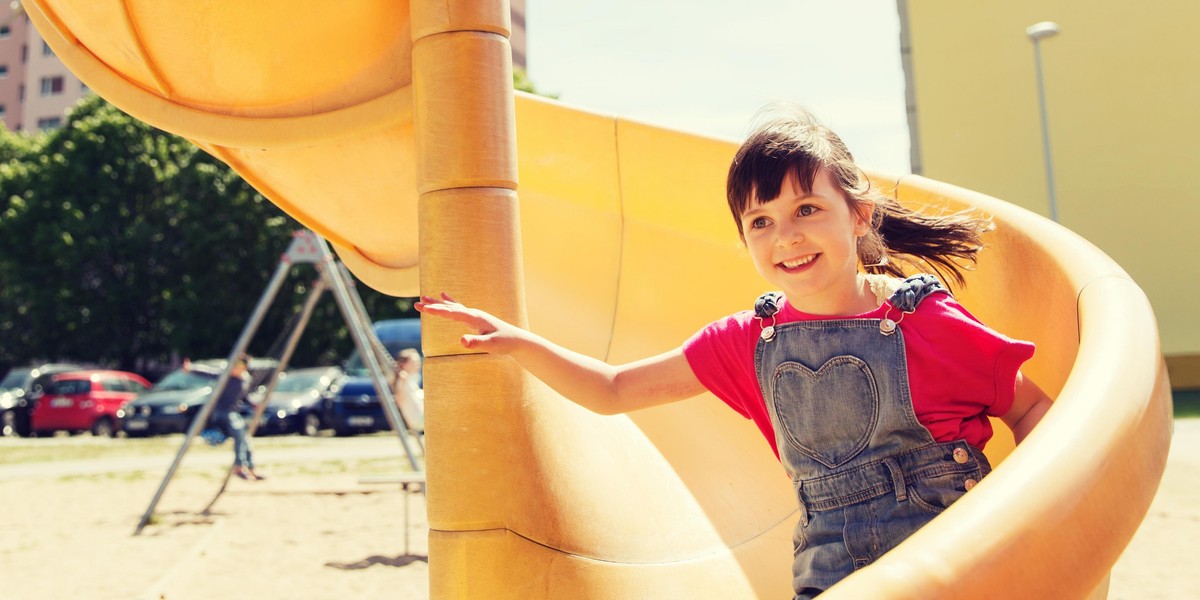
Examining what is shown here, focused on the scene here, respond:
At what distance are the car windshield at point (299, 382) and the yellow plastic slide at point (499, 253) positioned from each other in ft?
54.2

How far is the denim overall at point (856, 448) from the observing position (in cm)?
182

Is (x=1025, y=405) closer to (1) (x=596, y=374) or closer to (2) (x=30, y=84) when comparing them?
(1) (x=596, y=374)

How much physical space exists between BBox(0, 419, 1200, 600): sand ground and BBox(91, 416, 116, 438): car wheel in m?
8.53

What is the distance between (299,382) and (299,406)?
3.03 feet

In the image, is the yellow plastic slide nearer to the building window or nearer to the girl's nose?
the girl's nose

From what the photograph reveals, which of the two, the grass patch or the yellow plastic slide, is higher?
the yellow plastic slide

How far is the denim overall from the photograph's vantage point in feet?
5.97

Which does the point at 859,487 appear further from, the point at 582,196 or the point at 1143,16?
the point at 1143,16

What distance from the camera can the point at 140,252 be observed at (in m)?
30.5

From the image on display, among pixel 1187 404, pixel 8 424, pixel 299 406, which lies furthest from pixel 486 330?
pixel 8 424

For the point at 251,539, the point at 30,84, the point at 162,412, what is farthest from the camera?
the point at 30,84

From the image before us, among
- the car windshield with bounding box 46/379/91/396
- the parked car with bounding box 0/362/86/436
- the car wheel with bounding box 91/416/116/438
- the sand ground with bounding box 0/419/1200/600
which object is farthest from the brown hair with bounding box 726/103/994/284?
the parked car with bounding box 0/362/86/436

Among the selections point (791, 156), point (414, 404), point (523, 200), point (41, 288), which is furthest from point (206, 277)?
point (791, 156)

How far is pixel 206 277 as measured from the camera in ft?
97.6
